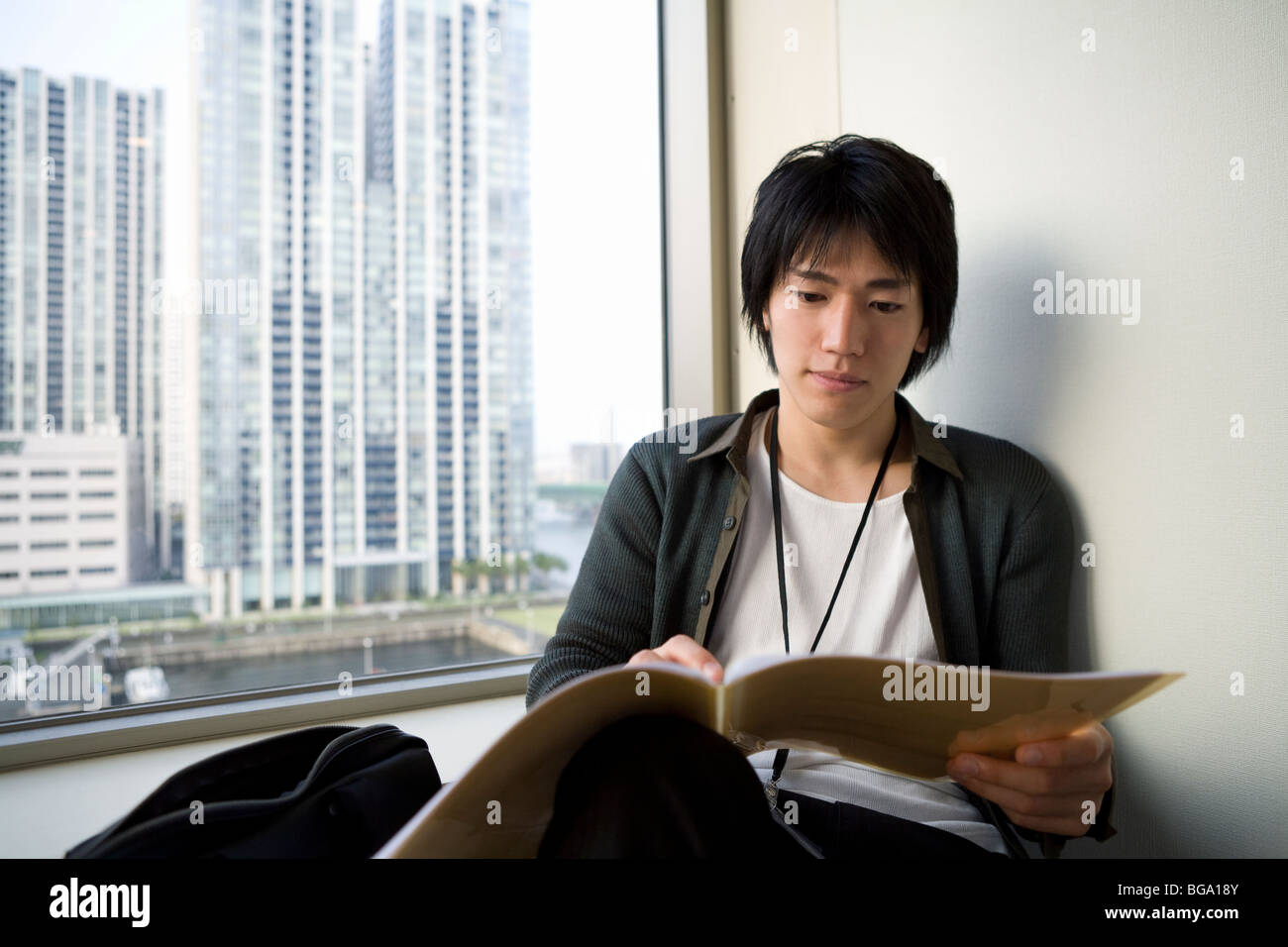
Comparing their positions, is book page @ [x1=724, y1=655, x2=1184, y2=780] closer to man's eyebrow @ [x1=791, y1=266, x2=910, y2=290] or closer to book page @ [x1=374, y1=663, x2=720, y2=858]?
book page @ [x1=374, y1=663, x2=720, y2=858]

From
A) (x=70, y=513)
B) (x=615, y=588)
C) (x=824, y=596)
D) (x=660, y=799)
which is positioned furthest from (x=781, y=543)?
(x=70, y=513)

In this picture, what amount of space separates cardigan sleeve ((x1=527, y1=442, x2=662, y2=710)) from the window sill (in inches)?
23.1

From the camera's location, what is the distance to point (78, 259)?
49.7 inches

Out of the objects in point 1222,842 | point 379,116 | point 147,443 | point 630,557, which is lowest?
point 1222,842

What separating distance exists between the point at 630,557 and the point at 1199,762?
0.72 meters

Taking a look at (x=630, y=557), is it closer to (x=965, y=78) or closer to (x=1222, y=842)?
(x=1222, y=842)

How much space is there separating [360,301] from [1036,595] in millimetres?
1301

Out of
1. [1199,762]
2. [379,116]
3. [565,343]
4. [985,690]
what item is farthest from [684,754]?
[379,116]

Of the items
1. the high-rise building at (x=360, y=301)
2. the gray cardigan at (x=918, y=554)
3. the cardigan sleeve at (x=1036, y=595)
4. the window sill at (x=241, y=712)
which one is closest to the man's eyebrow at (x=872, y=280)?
the gray cardigan at (x=918, y=554)

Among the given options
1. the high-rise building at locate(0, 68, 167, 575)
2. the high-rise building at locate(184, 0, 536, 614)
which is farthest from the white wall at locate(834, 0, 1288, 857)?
the high-rise building at locate(0, 68, 167, 575)

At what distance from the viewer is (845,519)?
1.06 metres

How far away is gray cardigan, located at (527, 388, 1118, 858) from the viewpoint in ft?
3.25

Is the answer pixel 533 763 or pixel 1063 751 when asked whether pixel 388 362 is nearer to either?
pixel 533 763
